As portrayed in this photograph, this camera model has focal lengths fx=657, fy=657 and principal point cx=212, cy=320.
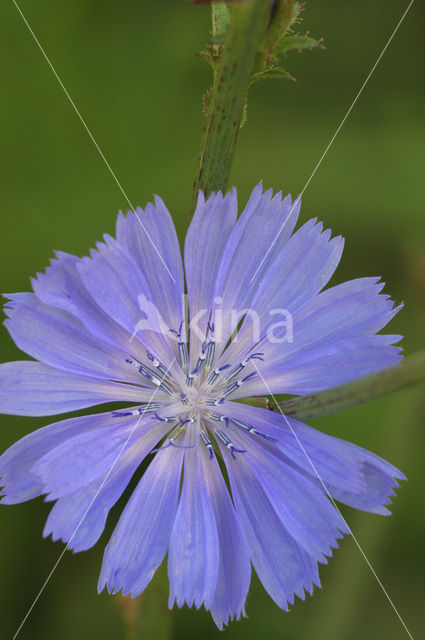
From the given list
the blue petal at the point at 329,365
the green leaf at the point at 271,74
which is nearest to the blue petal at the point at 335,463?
the blue petal at the point at 329,365

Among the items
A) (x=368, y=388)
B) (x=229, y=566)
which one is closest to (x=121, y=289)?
(x=368, y=388)

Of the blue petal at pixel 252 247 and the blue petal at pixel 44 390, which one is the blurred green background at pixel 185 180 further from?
the blue petal at pixel 252 247

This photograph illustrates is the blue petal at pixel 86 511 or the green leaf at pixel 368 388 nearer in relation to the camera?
the green leaf at pixel 368 388

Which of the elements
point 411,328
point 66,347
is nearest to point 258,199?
point 66,347

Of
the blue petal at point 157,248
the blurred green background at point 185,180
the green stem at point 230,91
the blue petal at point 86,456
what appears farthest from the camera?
the blurred green background at point 185,180

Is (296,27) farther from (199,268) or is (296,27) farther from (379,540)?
(379,540)

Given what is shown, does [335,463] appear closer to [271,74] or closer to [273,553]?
[273,553]
